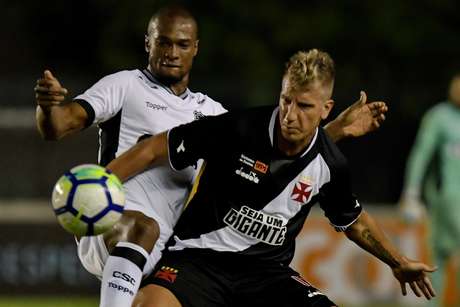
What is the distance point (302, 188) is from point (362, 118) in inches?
33.2

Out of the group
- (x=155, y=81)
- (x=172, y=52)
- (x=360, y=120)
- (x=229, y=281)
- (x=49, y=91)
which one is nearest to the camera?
(x=49, y=91)

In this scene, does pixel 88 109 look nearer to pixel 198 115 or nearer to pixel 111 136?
pixel 111 136

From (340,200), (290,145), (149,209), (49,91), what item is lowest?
(149,209)

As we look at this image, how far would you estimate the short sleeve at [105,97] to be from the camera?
6828 mm

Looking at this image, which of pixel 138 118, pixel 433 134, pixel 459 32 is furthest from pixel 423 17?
pixel 138 118

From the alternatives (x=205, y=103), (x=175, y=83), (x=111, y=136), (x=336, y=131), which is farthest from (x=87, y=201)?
(x=336, y=131)

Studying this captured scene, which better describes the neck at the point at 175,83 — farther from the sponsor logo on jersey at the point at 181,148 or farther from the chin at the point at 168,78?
the sponsor logo on jersey at the point at 181,148

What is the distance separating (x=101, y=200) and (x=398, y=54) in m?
13.5

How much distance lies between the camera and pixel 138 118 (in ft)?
23.5

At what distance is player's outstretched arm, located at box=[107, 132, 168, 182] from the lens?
21.4 ft

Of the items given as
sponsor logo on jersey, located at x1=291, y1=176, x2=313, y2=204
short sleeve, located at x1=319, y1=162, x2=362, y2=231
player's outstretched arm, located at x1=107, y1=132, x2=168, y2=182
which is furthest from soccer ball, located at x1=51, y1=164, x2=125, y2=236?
short sleeve, located at x1=319, y1=162, x2=362, y2=231

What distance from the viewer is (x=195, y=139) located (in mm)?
6680

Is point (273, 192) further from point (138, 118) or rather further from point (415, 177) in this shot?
point (415, 177)

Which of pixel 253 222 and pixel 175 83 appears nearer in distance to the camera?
pixel 253 222
